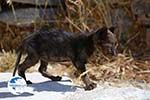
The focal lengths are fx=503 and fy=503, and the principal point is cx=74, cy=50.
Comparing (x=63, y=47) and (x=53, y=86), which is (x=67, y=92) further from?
(x=63, y=47)

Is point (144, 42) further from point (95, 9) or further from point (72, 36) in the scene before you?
point (72, 36)

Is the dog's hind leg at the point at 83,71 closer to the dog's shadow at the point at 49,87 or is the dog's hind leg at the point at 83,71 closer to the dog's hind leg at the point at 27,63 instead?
the dog's shadow at the point at 49,87

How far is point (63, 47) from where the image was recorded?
150 inches

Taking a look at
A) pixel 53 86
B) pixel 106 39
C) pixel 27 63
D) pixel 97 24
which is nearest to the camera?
pixel 106 39

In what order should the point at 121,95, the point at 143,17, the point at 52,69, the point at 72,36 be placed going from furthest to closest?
the point at 143,17
the point at 52,69
the point at 72,36
the point at 121,95

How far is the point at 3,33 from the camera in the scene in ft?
17.9

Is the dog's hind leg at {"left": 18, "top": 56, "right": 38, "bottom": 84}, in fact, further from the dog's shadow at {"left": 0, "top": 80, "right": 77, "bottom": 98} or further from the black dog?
the dog's shadow at {"left": 0, "top": 80, "right": 77, "bottom": 98}

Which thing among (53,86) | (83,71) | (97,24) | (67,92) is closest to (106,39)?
(83,71)

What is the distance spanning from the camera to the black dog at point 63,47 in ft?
12.4

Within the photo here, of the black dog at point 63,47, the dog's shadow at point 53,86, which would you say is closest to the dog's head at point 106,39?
the black dog at point 63,47

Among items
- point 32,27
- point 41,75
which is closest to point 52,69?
point 41,75

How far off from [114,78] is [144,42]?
944 millimetres

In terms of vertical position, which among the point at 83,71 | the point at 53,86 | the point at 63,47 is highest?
the point at 63,47

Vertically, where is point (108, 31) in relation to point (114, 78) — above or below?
above
